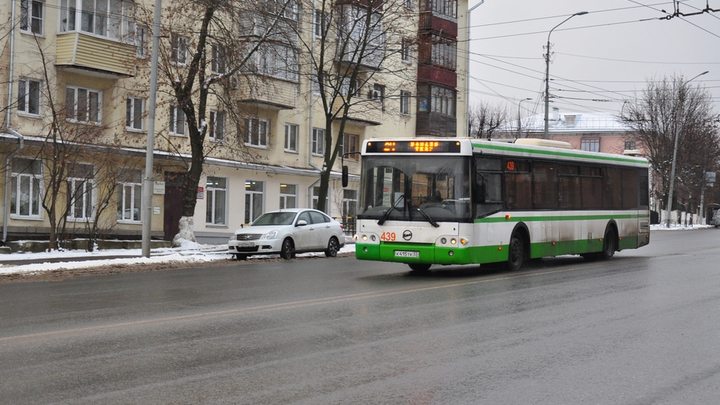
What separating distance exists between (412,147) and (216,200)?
2240 cm

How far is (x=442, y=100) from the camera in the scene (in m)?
52.4

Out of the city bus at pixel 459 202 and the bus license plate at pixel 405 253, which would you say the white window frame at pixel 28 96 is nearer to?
the city bus at pixel 459 202

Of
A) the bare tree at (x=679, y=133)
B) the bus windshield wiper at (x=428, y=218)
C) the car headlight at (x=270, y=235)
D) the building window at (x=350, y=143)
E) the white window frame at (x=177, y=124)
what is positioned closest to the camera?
the bus windshield wiper at (x=428, y=218)

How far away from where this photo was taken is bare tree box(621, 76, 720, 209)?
7256 centimetres

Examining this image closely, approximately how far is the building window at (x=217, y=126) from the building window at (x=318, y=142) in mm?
7242

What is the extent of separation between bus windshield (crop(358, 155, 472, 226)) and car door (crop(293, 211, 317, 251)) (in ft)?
25.8

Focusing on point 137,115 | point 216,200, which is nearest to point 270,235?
point 137,115

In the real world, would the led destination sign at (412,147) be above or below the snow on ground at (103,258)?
above

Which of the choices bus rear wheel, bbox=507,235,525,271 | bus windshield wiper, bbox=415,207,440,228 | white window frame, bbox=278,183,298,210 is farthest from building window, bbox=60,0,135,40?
bus rear wheel, bbox=507,235,525,271

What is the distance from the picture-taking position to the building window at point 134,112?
3441 cm

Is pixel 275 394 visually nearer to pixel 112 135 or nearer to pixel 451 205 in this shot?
pixel 451 205

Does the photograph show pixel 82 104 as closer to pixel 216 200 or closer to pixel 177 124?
pixel 177 124

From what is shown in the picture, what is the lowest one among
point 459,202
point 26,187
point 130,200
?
point 459,202

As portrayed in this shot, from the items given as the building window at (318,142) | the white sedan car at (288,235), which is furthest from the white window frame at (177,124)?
the white sedan car at (288,235)
